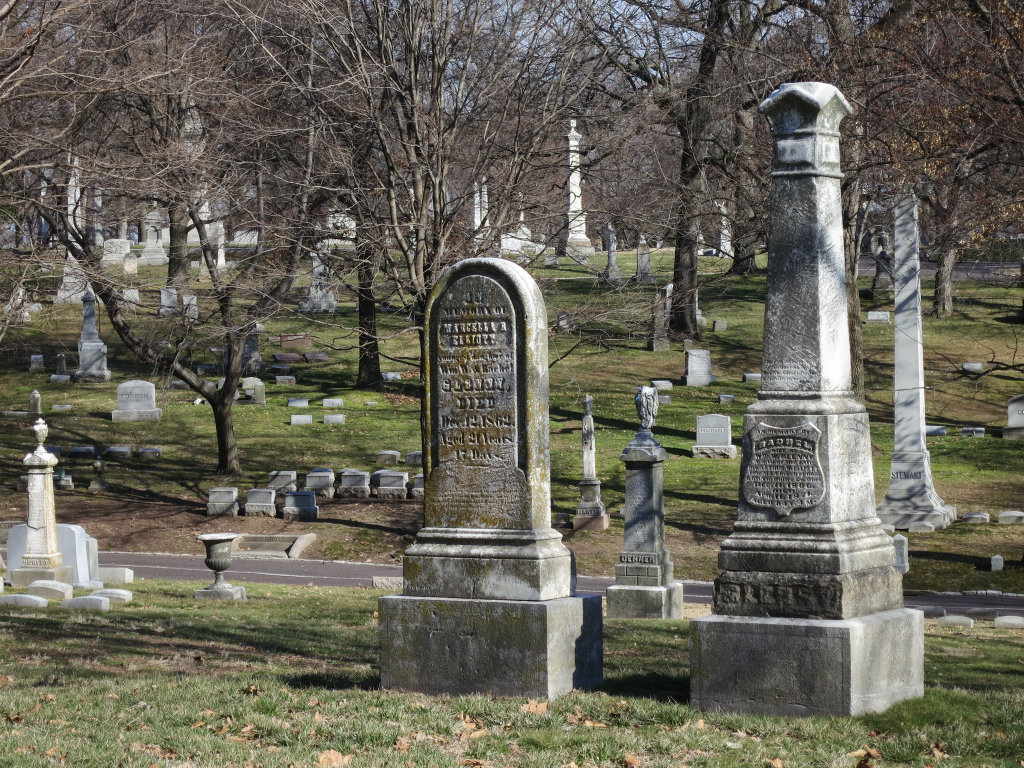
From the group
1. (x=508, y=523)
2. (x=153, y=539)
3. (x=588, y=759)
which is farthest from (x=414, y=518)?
(x=588, y=759)

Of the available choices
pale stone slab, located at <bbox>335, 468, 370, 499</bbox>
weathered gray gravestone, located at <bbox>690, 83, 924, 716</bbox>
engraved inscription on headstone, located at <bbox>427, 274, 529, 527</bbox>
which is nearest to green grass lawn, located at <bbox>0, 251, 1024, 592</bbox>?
pale stone slab, located at <bbox>335, 468, 370, 499</bbox>

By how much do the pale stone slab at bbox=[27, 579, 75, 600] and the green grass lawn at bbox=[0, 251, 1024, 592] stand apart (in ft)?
12.8

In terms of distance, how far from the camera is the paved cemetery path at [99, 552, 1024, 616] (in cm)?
1720

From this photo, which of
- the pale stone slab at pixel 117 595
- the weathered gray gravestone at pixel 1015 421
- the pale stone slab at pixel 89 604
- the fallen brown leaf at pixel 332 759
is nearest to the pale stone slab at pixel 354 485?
the pale stone slab at pixel 117 595

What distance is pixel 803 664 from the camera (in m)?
7.38

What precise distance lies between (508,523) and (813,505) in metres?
2.00

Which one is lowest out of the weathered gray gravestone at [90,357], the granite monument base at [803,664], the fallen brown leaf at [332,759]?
the fallen brown leaf at [332,759]

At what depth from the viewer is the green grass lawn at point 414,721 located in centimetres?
655

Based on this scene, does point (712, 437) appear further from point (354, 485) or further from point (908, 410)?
point (354, 485)

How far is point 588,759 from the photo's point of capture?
648 cm

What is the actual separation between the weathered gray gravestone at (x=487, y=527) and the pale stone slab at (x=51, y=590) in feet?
28.8

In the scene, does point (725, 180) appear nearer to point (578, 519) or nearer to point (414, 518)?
point (578, 519)

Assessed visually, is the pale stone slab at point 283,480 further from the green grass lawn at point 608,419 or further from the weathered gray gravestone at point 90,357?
the weathered gray gravestone at point 90,357

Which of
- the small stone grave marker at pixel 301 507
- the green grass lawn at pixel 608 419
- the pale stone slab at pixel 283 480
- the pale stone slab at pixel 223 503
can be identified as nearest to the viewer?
the green grass lawn at pixel 608 419
